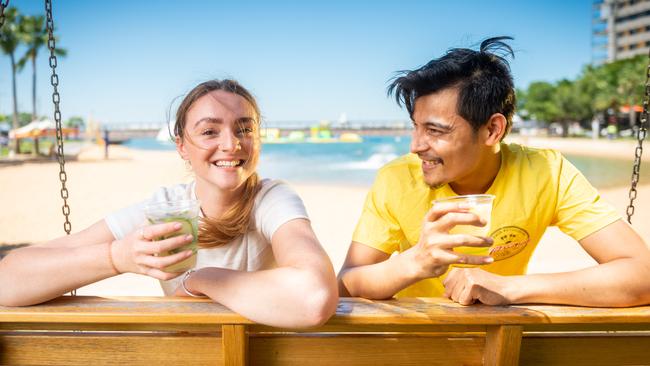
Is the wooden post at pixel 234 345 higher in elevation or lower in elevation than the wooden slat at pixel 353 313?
lower

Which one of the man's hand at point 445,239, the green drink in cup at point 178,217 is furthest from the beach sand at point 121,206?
the man's hand at point 445,239

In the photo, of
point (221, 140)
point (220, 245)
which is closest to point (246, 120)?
point (221, 140)

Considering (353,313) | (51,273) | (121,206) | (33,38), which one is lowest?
(121,206)

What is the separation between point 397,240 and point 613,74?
7226 cm

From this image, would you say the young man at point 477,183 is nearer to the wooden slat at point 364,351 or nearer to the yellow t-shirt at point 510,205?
the yellow t-shirt at point 510,205

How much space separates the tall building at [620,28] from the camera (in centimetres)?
8644

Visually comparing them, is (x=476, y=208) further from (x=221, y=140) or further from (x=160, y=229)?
(x=221, y=140)

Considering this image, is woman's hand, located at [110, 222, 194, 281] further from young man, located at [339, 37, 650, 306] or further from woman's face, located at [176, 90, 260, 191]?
young man, located at [339, 37, 650, 306]

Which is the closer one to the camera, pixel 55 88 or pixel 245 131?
pixel 245 131

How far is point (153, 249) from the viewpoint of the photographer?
1.57m

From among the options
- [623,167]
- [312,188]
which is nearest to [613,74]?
[623,167]

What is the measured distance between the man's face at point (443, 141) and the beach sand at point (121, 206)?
1263mm

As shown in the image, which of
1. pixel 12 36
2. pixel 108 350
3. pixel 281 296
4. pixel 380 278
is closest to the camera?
pixel 281 296

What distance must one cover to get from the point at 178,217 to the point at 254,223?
664mm
